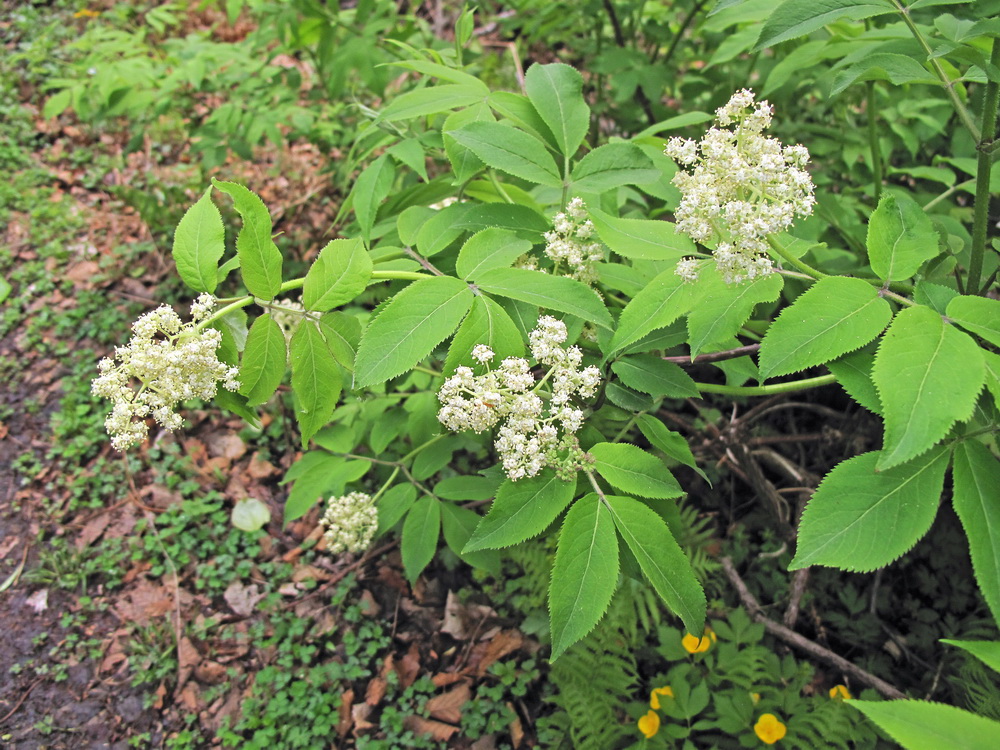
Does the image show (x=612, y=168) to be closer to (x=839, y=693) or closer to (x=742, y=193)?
(x=742, y=193)

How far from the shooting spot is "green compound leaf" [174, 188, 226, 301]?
1.64m

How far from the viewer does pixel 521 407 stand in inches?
60.7

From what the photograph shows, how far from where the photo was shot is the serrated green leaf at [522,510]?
1.54m

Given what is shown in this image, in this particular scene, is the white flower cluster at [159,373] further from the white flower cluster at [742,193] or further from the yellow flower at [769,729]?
the yellow flower at [769,729]

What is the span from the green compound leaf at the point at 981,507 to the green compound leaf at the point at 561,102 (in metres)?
1.24

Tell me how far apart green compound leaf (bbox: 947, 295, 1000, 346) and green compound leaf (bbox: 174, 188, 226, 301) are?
5.29 feet

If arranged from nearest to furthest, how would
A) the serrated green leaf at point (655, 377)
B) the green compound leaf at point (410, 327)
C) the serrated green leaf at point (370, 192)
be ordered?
1. the green compound leaf at point (410, 327)
2. the serrated green leaf at point (655, 377)
3. the serrated green leaf at point (370, 192)

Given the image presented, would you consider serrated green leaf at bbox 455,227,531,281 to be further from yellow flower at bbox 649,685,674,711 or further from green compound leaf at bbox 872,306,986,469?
yellow flower at bbox 649,685,674,711

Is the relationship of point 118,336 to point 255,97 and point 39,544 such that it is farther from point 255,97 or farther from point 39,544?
point 255,97

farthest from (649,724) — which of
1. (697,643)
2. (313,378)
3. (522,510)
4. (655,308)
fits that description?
(313,378)

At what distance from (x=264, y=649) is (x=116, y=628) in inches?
30.2

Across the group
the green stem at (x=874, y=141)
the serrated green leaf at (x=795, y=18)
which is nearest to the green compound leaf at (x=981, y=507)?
the serrated green leaf at (x=795, y=18)

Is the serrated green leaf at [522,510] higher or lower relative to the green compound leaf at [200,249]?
lower

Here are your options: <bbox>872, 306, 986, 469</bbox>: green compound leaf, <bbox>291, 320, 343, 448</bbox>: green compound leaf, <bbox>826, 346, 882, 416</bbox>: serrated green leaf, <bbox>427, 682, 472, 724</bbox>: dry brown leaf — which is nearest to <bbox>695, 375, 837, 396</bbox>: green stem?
<bbox>826, 346, 882, 416</bbox>: serrated green leaf
